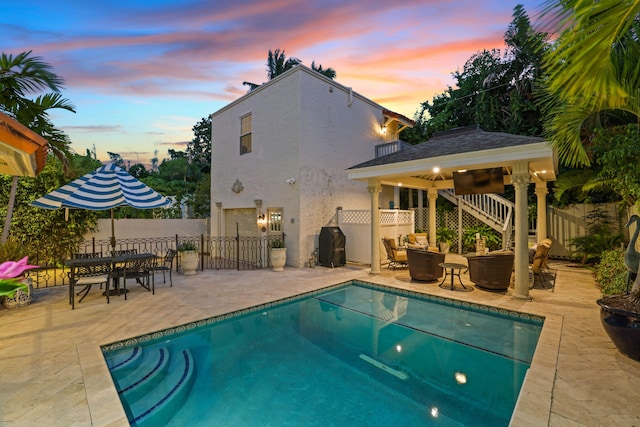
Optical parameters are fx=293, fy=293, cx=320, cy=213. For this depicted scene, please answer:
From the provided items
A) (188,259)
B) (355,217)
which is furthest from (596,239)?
(188,259)

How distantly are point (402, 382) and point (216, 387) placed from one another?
7.57ft

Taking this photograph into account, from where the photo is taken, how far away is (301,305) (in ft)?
21.7

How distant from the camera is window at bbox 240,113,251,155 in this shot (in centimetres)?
1274

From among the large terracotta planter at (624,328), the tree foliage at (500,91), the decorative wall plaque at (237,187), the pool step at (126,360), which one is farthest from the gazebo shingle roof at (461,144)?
the tree foliage at (500,91)

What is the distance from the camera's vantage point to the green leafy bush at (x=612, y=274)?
18.7 ft

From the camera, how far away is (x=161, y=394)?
3430 mm

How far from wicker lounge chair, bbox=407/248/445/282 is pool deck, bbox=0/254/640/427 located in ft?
0.76

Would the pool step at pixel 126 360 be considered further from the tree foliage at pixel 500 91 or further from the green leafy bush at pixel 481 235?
the tree foliage at pixel 500 91

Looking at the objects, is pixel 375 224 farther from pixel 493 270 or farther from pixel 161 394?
pixel 161 394

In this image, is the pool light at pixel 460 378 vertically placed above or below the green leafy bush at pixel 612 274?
below

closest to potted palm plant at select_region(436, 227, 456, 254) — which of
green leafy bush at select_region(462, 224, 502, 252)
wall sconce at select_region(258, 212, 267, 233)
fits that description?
green leafy bush at select_region(462, 224, 502, 252)

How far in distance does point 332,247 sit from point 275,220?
8.52 ft

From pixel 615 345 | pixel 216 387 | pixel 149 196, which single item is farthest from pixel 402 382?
pixel 149 196

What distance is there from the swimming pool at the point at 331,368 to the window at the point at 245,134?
8483 millimetres
